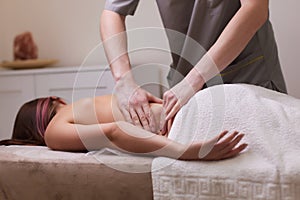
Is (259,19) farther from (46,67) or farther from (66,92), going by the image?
(46,67)

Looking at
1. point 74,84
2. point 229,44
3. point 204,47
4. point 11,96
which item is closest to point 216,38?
point 204,47

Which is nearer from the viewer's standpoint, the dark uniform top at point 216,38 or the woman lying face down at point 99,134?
the woman lying face down at point 99,134

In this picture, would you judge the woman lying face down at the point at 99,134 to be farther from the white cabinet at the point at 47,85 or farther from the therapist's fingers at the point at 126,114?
the white cabinet at the point at 47,85

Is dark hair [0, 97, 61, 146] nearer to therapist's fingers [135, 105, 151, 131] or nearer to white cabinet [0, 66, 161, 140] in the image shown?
therapist's fingers [135, 105, 151, 131]

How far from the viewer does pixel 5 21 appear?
3449 mm

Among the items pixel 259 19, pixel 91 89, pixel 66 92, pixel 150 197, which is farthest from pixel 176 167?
pixel 66 92

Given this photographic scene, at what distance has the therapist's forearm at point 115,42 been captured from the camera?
5.28 ft

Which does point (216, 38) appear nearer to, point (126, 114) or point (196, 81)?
point (196, 81)

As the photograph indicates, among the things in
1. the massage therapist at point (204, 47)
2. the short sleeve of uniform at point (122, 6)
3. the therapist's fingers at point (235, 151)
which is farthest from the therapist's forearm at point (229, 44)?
the short sleeve of uniform at point (122, 6)

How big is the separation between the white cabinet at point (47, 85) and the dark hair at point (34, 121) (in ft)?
3.09

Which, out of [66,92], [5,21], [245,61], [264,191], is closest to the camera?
[264,191]

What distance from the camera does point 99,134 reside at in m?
1.32

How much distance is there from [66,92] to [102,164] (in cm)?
179

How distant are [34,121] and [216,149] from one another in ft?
2.64
